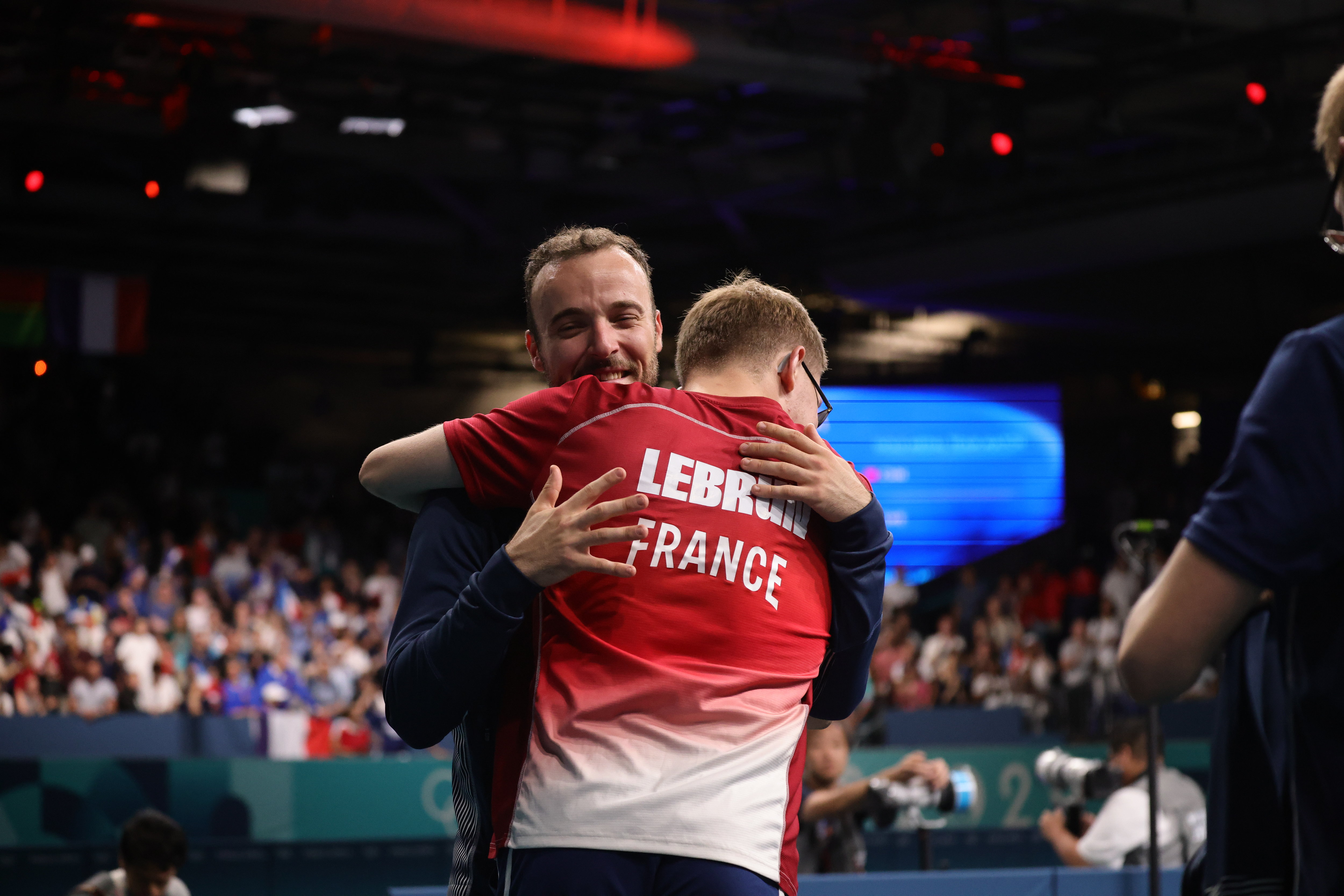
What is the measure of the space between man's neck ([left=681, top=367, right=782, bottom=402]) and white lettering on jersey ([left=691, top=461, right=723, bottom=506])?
21 cm

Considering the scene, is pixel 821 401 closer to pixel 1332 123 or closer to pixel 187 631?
pixel 1332 123

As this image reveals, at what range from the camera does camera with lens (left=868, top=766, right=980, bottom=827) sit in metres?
5.16

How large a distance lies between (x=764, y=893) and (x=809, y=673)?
0.32 metres

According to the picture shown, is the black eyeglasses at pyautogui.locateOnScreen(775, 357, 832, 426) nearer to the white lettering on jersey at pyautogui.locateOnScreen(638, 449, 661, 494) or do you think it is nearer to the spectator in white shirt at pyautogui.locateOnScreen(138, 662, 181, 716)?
the white lettering on jersey at pyautogui.locateOnScreen(638, 449, 661, 494)

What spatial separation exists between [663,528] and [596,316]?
0.50 meters

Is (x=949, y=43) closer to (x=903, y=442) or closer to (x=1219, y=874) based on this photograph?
(x=903, y=442)

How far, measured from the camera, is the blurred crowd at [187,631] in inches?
512

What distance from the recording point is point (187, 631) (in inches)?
573

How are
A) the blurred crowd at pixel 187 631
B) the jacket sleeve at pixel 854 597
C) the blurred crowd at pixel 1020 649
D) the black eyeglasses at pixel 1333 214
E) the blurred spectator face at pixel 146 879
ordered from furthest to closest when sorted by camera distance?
the blurred crowd at pixel 1020 649 < the blurred crowd at pixel 187 631 < the blurred spectator face at pixel 146 879 < the jacket sleeve at pixel 854 597 < the black eyeglasses at pixel 1333 214

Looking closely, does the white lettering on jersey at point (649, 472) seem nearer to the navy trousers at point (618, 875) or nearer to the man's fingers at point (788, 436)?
the man's fingers at point (788, 436)

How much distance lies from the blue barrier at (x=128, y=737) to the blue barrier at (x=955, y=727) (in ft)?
18.7

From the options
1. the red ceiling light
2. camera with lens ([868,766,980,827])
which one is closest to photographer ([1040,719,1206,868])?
camera with lens ([868,766,980,827])

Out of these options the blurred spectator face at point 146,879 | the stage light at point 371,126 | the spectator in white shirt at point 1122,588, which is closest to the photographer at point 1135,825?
the blurred spectator face at point 146,879

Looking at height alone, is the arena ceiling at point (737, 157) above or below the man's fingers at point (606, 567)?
above
